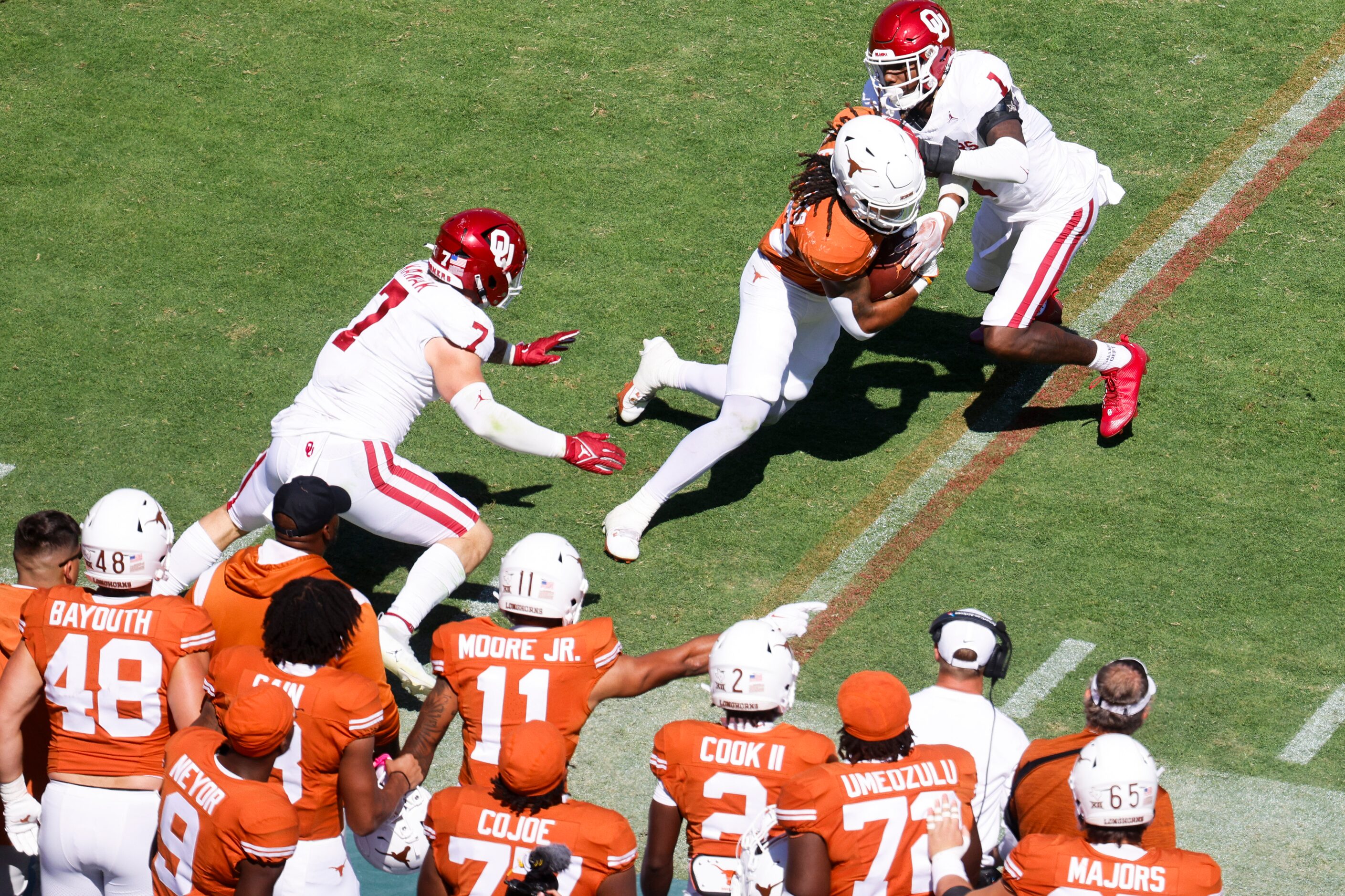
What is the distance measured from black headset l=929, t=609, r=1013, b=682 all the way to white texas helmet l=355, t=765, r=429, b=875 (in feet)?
5.21

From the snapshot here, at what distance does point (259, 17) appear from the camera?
1010 centimetres

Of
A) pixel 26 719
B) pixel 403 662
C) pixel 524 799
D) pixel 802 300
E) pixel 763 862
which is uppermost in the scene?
pixel 802 300

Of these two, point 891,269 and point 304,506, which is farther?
point 891,269

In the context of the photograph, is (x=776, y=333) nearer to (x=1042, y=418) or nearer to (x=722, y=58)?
(x=1042, y=418)

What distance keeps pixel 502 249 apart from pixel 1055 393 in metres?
3.05

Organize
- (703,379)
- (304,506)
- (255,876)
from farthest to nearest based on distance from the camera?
(703,379) < (304,506) < (255,876)

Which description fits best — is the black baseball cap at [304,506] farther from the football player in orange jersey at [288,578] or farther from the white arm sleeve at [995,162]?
the white arm sleeve at [995,162]

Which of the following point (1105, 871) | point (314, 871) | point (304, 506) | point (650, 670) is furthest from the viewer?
point (304, 506)

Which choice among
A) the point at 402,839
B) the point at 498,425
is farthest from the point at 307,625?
the point at 498,425

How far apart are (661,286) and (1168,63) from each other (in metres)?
3.73

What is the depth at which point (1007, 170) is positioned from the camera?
664 cm

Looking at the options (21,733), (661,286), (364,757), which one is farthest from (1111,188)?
(21,733)

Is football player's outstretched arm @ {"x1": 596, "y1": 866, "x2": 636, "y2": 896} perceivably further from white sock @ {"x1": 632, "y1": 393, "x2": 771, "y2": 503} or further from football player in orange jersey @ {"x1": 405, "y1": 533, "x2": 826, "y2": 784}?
white sock @ {"x1": 632, "y1": 393, "x2": 771, "y2": 503}

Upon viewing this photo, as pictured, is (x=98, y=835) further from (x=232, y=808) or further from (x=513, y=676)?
(x=513, y=676)
